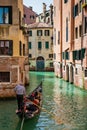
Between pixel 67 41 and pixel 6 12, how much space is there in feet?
56.3

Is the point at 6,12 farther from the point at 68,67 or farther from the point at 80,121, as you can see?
the point at 68,67

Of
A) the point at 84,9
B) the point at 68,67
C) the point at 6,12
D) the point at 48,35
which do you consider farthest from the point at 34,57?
the point at 6,12

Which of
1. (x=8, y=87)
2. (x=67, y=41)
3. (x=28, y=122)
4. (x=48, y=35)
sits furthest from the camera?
(x=48, y=35)

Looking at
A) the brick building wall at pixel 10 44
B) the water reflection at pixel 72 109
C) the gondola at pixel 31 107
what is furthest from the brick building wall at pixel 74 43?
the gondola at pixel 31 107

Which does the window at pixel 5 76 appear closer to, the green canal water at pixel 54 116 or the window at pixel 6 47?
the window at pixel 6 47

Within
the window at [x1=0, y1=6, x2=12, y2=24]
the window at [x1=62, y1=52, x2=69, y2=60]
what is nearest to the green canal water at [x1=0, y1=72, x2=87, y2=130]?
the window at [x1=0, y1=6, x2=12, y2=24]

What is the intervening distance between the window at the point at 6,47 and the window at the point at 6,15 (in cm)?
134

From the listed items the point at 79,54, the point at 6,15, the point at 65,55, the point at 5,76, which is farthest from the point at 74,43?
the point at 5,76

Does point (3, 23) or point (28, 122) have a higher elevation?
point (3, 23)

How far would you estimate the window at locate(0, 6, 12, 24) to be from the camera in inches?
917

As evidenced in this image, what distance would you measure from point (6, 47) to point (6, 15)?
2.07 m

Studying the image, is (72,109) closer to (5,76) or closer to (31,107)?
(31,107)

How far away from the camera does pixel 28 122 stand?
1639 centimetres

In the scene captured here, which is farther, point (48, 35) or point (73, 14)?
point (48, 35)
